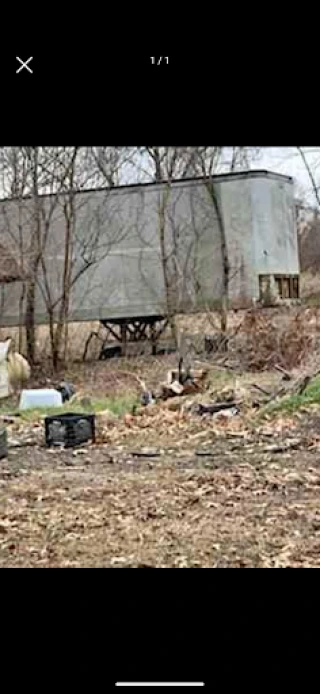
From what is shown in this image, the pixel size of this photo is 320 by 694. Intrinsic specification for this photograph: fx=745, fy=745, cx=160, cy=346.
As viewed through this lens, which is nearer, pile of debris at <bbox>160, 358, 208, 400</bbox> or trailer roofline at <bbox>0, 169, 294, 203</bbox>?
trailer roofline at <bbox>0, 169, 294, 203</bbox>

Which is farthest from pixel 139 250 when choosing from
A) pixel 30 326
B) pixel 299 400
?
pixel 299 400

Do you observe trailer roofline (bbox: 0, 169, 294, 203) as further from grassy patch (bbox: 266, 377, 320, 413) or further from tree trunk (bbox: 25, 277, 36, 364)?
grassy patch (bbox: 266, 377, 320, 413)

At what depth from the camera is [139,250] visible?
2461 mm

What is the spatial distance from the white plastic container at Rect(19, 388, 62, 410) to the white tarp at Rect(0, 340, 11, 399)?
62 mm

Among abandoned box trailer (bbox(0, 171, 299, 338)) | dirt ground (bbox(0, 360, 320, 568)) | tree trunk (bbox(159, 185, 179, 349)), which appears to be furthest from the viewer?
tree trunk (bbox(159, 185, 179, 349))

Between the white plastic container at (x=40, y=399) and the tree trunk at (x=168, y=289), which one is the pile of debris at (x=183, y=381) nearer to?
the tree trunk at (x=168, y=289)

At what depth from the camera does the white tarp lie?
236 centimetres

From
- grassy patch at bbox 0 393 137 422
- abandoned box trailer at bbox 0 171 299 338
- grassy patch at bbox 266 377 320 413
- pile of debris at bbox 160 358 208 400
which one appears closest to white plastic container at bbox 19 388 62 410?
grassy patch at bbox 0 393 137 422

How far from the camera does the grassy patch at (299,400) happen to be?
7.79 ft

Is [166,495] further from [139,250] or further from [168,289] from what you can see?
[139,250]

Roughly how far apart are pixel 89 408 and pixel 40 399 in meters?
0.16

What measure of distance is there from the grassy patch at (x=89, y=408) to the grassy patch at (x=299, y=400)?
47 cm
